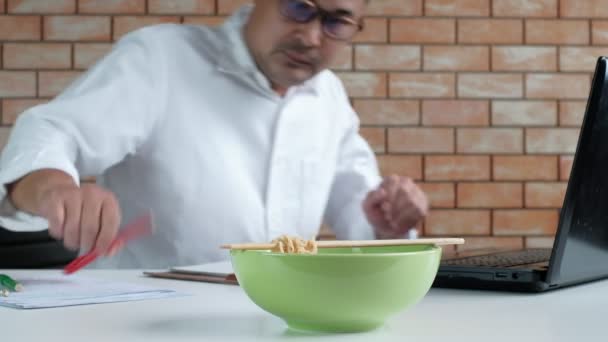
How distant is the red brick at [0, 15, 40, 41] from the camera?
248 cm

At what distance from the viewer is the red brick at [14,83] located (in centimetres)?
249

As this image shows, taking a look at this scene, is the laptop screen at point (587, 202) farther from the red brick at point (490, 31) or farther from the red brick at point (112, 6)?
the red brick at point (112, 6)

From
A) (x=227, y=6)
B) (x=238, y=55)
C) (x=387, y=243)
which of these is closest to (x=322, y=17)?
(x=238, y=55)

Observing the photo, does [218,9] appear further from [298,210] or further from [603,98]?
[603,98]

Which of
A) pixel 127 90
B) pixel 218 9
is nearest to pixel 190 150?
pixel 127 90

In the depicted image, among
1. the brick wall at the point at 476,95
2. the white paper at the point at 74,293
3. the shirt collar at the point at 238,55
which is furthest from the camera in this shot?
the brick wall at the point at 476,95

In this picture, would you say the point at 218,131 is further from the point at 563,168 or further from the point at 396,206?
the point at 563,168

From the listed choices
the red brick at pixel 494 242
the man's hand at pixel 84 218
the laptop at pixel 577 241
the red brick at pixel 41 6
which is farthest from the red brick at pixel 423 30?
the man's hand at pixel 84 218

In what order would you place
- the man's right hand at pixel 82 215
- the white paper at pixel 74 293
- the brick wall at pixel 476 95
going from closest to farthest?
1. the white paper at pixel 74 293
2. the man's right hand at pixel 82 215
3. the brick wall at pixel 476 95

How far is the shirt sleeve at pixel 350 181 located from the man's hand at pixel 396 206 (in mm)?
321

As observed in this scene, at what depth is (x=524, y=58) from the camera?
2643 millimetres

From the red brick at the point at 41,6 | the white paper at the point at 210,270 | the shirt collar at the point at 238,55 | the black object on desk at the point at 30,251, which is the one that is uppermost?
the red brick at the point at 41,6

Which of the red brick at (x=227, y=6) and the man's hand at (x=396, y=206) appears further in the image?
the red brick at (x=227, y=6)

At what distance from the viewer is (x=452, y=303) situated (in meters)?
0.93
